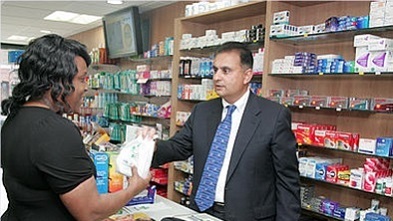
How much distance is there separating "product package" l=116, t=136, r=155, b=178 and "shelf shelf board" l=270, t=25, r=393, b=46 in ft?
6.94

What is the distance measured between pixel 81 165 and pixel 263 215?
4.12 ft

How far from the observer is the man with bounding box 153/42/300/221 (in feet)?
6.98

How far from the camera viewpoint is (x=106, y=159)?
1910 mm

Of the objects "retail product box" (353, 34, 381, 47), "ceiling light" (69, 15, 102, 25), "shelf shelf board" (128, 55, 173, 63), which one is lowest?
"shelf shelf board" (128, 55, 173, 63)

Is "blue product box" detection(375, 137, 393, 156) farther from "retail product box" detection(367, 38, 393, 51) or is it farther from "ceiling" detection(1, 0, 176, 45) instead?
"ceiling" detection(1, 0, 176, 45)

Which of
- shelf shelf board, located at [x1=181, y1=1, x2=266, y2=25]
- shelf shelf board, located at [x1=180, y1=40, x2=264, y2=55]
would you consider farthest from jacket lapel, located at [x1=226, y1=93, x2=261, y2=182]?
shelf shelf board, located at [x1=181, y1=1, x2=266, y2=25]

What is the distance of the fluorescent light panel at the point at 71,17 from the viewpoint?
6.93 meters

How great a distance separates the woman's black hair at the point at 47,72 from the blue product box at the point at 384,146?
234 centimetres

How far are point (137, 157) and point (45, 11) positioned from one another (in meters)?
5.97

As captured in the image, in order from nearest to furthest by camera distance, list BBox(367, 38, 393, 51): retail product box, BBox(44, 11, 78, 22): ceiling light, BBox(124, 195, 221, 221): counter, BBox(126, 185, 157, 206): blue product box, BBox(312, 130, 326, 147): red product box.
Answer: BBox(124, 195, 221, 221): counter → BBox(126, 185, 157, 206): blue product box → BBox(367, 38, 393, 51): retail product box → BBox(312, 130, 326, 147): red product box → BBox(44, 11, 78, 22): ceiling light

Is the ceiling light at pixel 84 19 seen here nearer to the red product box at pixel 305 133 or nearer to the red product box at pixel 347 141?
the red product box at pixel 305 133

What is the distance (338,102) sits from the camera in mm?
3133

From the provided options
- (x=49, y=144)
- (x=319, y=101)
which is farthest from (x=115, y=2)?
(x=49, y=144)

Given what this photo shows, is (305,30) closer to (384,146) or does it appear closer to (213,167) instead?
(384,146)
